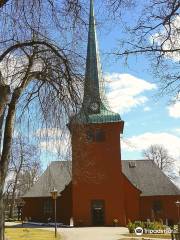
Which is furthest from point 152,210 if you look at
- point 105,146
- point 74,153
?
point 74,153

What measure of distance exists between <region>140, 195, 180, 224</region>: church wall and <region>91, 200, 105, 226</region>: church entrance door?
589 cm

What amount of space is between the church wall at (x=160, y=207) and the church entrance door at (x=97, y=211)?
5.89 metres

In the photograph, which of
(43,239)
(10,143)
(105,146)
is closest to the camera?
(10,143)

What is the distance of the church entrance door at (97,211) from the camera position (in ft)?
136

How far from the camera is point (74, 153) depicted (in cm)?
1208

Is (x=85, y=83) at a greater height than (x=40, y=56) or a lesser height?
lesser

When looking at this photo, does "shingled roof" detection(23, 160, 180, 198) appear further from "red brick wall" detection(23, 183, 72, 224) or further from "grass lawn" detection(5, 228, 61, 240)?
"grass lawn" detection(5, 228, 61, 240)

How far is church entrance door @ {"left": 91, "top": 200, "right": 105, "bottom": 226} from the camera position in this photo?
41.6 m

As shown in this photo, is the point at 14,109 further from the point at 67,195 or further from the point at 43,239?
the point at 67,195

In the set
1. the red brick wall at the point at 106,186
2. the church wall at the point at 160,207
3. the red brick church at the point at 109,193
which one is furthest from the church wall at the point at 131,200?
the red brick wall at the point at 106,186

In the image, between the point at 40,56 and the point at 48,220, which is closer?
the point at 40,56

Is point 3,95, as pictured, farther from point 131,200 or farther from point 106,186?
point 131,200

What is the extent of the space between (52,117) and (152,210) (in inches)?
1421

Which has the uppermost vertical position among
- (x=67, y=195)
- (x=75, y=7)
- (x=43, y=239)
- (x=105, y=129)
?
(x=105, y=129)
